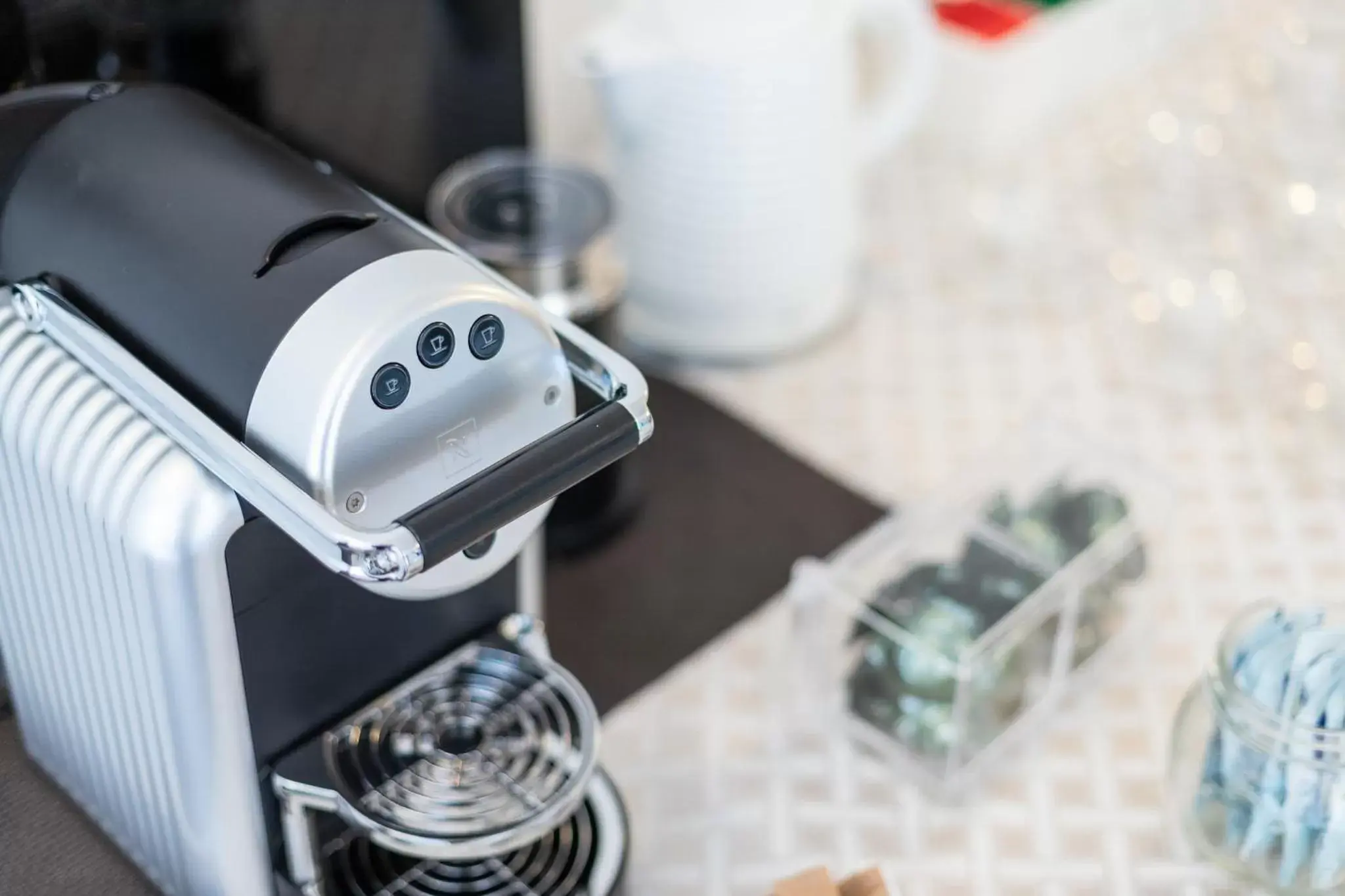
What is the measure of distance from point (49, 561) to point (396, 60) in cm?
40

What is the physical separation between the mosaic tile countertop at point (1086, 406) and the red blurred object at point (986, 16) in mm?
94

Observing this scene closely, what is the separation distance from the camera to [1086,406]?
1010mm

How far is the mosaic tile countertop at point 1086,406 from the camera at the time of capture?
752mm

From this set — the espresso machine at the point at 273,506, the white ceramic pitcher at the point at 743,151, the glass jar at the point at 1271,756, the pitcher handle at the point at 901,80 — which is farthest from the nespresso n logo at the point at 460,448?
the pitcher handle at the point at 901,80

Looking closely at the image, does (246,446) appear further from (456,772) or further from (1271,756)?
(1271,756)

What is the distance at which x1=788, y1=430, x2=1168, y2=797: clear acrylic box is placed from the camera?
0.75 m

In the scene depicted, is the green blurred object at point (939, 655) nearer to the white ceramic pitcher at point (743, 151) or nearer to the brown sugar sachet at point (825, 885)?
the brown sugar sachet at point (825, 885)

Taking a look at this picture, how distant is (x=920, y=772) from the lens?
769 mm

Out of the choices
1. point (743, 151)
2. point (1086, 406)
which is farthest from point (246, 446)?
point (1086, 406)

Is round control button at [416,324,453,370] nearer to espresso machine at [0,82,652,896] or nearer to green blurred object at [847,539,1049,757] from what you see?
espresso machine at [0,82,652,896]

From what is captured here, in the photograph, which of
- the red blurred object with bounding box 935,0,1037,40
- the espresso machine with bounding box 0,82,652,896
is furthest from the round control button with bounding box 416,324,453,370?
the red blurred object with bounding box 935,0,1037,40

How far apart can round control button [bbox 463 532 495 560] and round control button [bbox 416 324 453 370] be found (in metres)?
0.07

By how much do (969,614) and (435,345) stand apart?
0.35m

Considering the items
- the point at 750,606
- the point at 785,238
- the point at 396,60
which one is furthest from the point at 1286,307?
the point at 396,60
